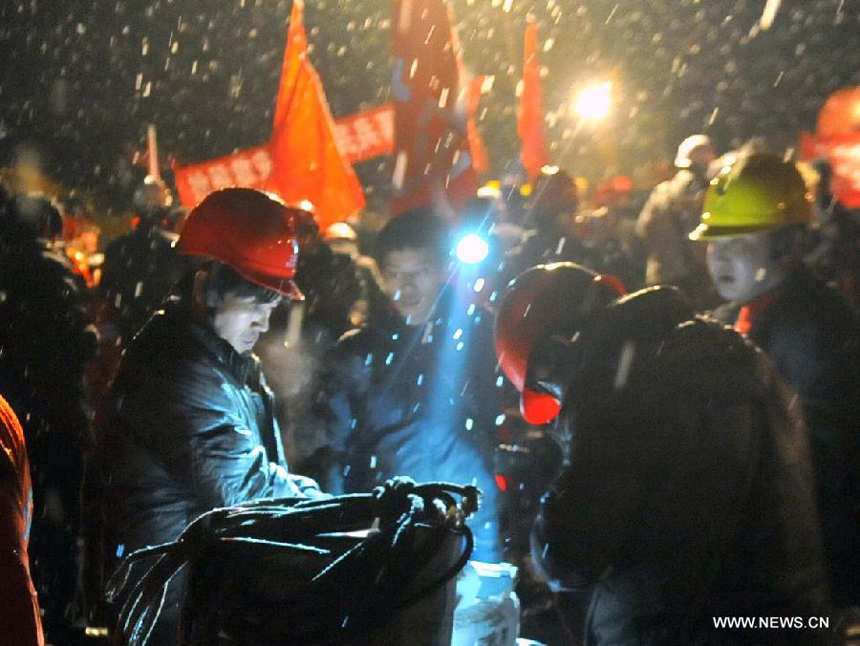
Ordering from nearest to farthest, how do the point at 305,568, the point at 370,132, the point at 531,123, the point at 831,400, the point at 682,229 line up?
the point at 305,568 < the point at 831,400 < the point at 682,229 < the point at 531,123 < the point at 370,132

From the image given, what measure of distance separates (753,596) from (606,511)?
1.71 ft

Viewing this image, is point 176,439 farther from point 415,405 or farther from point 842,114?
point 842,114

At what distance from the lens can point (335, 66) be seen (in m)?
29.2

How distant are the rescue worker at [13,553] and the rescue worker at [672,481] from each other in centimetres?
126

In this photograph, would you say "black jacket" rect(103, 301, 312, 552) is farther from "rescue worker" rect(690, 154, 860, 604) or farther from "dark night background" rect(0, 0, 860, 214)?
"dark night background" rect(0, 0, 860, 214)

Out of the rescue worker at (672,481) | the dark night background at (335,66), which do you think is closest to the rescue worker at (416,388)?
the rescue worker at (672,481)

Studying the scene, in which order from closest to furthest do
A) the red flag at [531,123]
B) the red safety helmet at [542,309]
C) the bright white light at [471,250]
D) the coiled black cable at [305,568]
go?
the coiled black cable at [305,568] < the red safety helmet at [542,309] < the bright white light at [471,250] < the red flag at [531,123]

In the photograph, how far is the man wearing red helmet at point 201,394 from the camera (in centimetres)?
312

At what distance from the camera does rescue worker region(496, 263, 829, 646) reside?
8.02 feet

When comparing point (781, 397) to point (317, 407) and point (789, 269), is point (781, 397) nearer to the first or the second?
point (789, 269)

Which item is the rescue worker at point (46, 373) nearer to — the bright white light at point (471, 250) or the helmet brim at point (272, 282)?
the bright white light at point (471, 250)

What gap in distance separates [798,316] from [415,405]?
197cm

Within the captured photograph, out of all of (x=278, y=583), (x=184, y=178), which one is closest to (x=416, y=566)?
(x=278, y=583)

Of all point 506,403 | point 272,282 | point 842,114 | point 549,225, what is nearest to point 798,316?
point 506,403
